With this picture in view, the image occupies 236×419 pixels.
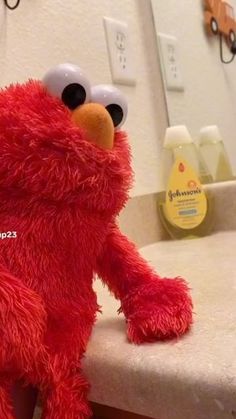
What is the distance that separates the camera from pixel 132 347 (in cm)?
33

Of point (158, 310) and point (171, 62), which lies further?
point (171, 62)

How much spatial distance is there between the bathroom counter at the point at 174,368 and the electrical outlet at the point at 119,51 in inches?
18.5

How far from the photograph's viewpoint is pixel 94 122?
0.99 ft

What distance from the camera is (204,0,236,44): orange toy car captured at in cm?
94

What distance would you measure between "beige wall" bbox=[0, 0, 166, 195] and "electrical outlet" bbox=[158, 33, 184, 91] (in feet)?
0.09

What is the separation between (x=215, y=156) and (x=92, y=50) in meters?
0.35

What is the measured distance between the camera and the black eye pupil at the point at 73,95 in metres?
0.31

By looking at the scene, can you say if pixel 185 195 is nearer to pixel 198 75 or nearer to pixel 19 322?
pixel 198 75

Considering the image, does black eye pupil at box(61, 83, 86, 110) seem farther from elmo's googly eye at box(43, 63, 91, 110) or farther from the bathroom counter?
the bathroom counter

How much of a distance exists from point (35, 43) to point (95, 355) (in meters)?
0.44

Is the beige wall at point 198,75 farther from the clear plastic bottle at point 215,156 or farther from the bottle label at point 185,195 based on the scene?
the bottle label at point 185,195

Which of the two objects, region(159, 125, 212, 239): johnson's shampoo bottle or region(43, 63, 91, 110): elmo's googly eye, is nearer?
region(43, 63, 91, 110): elmo's googly eye

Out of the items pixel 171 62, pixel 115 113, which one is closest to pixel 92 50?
pixel 171 62

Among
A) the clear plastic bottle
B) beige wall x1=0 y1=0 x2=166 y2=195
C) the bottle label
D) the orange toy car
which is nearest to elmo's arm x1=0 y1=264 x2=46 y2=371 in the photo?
beige wall x1=0 y1=0 x2=166 y2=195
